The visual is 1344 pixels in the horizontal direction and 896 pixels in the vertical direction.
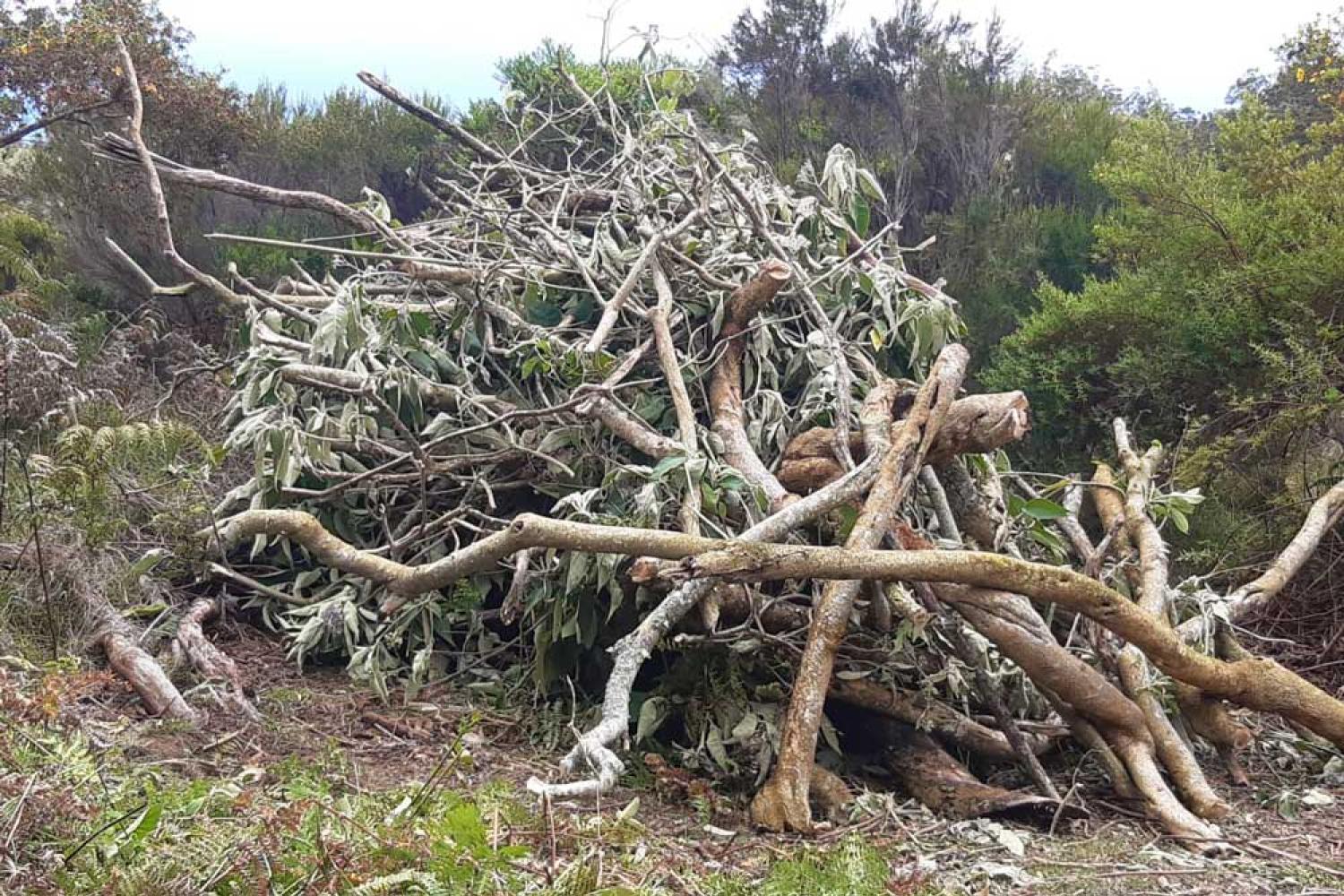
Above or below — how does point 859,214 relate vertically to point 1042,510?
above

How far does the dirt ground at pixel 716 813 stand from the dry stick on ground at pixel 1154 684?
94 millimetres

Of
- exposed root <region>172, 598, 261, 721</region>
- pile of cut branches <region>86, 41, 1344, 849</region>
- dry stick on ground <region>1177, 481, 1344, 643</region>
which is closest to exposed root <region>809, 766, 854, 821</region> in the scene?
pile of cut branches <region>86, 41, 1344, 849</region>

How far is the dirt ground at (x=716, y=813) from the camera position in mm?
2107

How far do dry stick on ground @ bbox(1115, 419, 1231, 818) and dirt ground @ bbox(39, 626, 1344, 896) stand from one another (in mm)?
94

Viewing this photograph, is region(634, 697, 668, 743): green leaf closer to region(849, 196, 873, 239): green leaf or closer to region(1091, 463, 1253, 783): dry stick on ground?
region(1091, 463, 1253, 783): dry stick on ground

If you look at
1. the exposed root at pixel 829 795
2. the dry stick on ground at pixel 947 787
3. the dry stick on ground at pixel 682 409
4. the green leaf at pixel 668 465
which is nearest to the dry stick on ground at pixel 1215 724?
the dry stick on ground at pixel 947 787

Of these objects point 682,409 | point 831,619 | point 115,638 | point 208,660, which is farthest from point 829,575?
point 115,638

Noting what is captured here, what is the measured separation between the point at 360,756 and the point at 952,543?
1780 mm

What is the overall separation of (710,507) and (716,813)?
86 cm

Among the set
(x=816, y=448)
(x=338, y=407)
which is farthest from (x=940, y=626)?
(x=338, y=407)

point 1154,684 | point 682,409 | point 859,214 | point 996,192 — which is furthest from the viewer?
point 996,192

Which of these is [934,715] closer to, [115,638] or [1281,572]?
[1281,572]

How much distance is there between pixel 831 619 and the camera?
2.61m

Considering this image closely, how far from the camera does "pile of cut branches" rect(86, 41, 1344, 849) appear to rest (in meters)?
2.63
